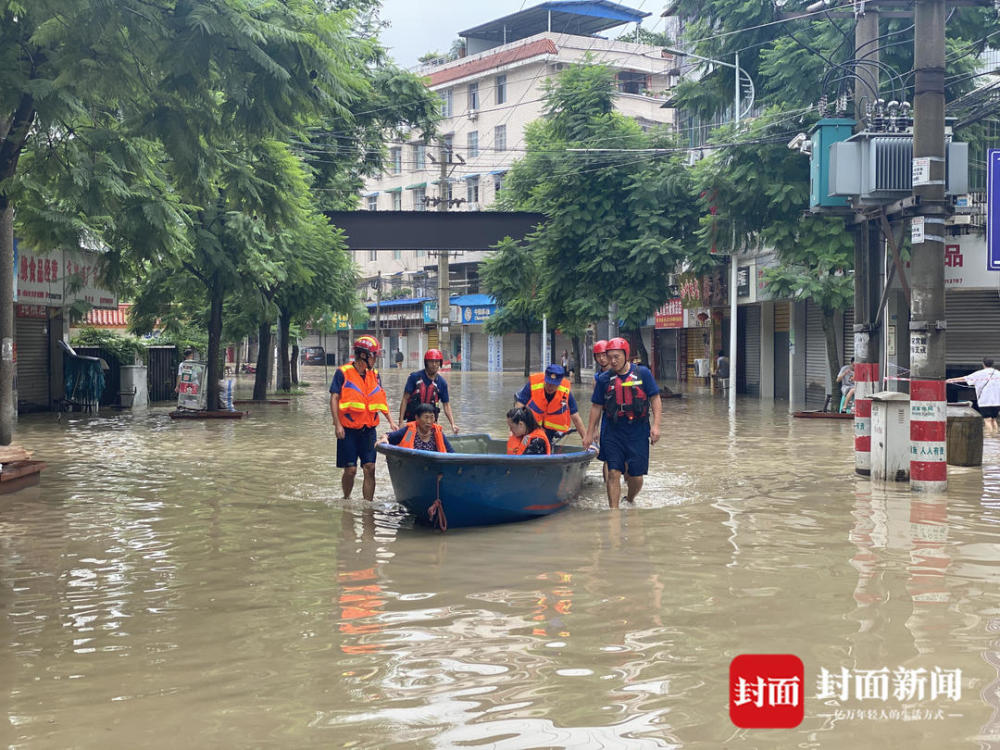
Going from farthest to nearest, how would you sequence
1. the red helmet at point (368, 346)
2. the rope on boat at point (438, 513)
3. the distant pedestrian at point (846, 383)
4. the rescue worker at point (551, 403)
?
the distant pedestrian at point (846, 383) → the rescue worker at point (551, 403) → the red helmet at point (368, 346) → the rope on boat at point (438, 513)

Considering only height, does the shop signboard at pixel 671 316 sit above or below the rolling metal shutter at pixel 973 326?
above

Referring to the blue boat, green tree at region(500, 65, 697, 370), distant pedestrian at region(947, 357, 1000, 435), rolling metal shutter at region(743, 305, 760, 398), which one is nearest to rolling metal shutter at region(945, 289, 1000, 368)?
distant pedestrian at region(947, 357, 1000, 435)

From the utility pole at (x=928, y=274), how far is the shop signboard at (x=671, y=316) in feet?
104

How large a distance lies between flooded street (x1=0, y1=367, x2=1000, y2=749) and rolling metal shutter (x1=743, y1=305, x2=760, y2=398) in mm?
23610

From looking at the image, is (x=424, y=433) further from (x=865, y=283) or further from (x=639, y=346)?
(x=639, y=346)

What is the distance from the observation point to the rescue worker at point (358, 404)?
11336 mm

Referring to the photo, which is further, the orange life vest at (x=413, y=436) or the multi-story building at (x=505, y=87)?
the multi-story building at (x=505, y=87)

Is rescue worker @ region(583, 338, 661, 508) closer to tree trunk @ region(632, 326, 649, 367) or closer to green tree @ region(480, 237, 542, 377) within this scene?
tree trunk @ region(632, 326, 649, 367)

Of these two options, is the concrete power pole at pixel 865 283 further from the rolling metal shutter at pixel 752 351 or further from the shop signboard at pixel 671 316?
the shop signboard at pixel 671 316

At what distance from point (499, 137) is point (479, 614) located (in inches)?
2448

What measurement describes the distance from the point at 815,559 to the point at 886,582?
0.96m

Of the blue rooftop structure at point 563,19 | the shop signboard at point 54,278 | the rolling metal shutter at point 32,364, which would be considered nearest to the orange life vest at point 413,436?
the shop signboard at point 54,278

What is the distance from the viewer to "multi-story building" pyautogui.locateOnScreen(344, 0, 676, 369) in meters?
63.5

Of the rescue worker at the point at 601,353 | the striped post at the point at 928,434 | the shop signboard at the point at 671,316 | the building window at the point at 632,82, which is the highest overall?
the building window at the point at 632,82
